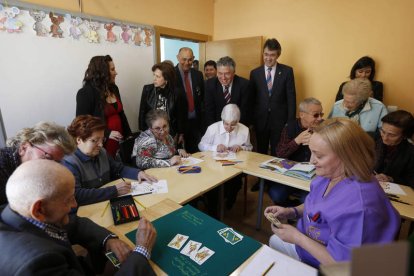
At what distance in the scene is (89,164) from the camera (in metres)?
1.81

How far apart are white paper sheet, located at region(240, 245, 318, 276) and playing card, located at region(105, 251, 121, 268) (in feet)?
1.74

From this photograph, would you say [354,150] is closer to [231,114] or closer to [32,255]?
Answer: [32,255]

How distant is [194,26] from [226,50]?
71 centimetres

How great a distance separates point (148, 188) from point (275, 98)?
87.0 inches

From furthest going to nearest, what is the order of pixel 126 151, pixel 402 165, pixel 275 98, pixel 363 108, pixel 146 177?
1. pixel 275 98
2. pixel 363 108
3. pixel 126 151
4. pixel 402 165
5. pixel 146 177

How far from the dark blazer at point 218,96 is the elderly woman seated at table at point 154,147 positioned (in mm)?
957

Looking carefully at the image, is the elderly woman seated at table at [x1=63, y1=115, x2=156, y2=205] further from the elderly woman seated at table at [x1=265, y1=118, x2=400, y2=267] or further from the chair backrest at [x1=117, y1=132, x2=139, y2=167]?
the elderly woman seated at table at [x1=265, y1=118, x2=400, y2=267]

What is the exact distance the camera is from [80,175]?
1718 millimetres

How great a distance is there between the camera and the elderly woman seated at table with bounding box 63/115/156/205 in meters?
1.59

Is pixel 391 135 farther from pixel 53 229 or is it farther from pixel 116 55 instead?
pixel 116 55

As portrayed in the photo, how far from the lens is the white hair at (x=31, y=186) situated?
2.66ft

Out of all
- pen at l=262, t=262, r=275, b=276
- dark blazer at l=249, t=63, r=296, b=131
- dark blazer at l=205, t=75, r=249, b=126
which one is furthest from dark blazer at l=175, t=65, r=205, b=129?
pen at l=262, t=262, r=275, b=276

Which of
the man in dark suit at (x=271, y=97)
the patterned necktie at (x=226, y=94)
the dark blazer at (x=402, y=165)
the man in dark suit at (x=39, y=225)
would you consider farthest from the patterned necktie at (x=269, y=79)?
the man in dark suit at (x=39, y=225)

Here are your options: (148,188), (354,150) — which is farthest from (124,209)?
(354,150)
